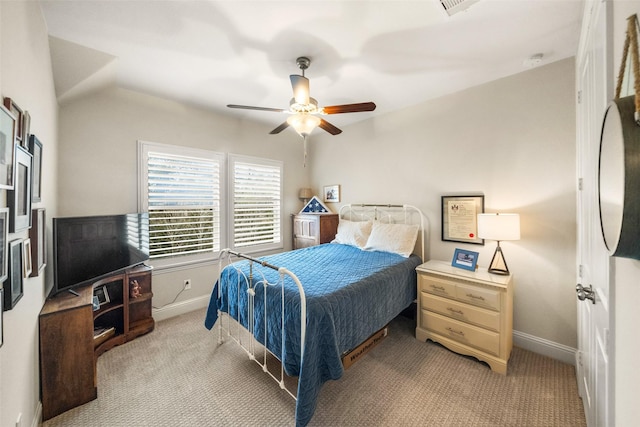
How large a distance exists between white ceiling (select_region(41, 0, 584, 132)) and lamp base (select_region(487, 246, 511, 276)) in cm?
181

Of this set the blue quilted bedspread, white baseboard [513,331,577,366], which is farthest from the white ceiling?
white baseboard [513,331,577,366]

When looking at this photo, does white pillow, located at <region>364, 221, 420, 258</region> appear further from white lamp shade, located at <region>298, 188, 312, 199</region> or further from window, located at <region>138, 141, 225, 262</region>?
window, located at <region>138, 141, 225, 262</region>

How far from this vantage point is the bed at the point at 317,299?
5.20 feet

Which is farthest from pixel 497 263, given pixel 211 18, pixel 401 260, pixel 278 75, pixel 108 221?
pixel 108 221

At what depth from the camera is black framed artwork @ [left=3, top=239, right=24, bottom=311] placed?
102 centimetres

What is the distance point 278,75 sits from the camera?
2.45 meters

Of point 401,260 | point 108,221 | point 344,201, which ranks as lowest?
point 401,260

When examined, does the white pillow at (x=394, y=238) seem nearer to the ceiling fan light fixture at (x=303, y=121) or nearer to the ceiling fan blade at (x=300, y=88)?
the ceiling fan light fixture at (x=303, y=121)

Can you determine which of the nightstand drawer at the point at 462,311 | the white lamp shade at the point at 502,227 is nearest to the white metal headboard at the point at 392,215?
the nightstand drawer at the point at 462,311

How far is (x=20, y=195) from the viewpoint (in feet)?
3.81

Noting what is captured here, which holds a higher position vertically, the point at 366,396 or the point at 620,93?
the point at 620,93

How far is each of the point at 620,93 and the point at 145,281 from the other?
3.67 m

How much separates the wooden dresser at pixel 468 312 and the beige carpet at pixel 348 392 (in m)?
0.14

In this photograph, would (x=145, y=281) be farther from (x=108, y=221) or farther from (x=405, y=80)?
(x=405, y=80)
